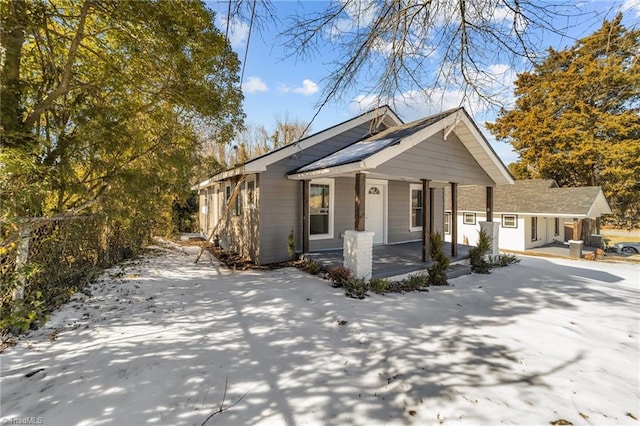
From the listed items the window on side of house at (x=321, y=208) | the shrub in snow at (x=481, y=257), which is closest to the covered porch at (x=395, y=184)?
the window on side of house at (x=321, y=208)

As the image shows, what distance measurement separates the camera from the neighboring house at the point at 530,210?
16.2m

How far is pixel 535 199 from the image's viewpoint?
17.8 meters

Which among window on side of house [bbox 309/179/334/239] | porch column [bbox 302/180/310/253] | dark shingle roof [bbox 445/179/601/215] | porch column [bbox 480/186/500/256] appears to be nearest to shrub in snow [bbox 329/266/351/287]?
porch column [bbox 302/180/310/253]

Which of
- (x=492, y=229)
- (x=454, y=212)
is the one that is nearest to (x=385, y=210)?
(x=454, y=212)

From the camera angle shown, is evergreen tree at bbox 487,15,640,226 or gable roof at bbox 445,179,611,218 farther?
evergreen tree at bbox 487,15,640,226

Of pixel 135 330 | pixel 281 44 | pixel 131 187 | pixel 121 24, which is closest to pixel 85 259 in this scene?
pixel 131 187

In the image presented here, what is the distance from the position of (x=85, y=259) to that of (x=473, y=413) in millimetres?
7866

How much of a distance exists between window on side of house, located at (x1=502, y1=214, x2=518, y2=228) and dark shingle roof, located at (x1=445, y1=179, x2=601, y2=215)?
1.51 feet

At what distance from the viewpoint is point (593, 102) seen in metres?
20.2

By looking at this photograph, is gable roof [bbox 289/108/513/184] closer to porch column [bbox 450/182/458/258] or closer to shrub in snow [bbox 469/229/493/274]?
porch column [bbox 450/182/458/258]

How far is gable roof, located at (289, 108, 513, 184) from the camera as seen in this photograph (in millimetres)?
5941

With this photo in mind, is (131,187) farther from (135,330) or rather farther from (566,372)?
(566,372)

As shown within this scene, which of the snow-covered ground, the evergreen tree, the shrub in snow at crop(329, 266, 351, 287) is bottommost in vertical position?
the snow-covered ground

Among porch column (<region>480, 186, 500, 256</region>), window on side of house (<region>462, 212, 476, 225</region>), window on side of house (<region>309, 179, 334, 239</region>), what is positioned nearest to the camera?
window on side of house (<region>309, 179, 334, 239</region>)
